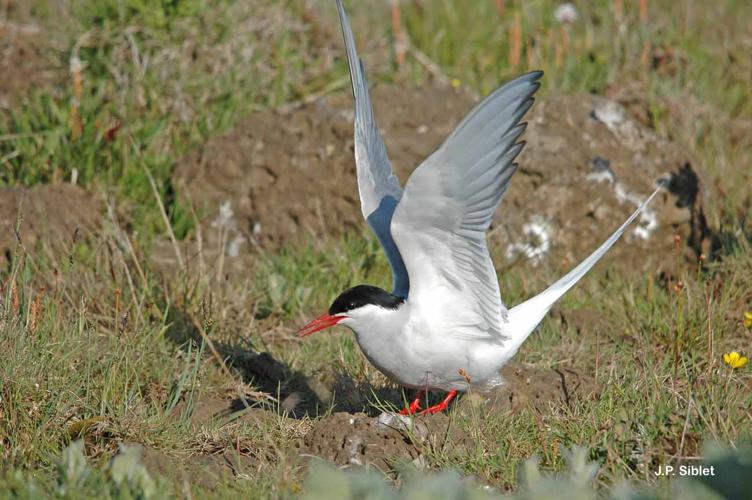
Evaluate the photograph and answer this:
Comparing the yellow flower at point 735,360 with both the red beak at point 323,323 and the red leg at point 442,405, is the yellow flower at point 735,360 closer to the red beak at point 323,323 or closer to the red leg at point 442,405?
the red leg at point 442,405

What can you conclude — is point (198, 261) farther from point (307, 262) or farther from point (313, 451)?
point (313, 451)

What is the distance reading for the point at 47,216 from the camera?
532 cm

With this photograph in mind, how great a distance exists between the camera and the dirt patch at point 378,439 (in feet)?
11.8

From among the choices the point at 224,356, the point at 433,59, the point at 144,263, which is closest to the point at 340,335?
the point at 224,356

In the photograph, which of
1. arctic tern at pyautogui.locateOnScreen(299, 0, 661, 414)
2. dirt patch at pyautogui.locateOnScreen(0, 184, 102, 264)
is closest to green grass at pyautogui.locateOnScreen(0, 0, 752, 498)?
dirt patch at pyautogui.locateOnScreen(0, 184, 102, 264)

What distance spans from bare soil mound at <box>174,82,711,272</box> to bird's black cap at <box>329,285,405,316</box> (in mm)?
1539

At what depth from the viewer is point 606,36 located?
24.2 ft

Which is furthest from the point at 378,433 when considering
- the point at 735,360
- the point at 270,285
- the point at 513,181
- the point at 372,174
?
the point at 513,181

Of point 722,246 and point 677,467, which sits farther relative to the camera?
point 722,246

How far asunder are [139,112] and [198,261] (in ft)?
4.36

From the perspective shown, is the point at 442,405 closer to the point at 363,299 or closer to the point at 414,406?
the point at 414,406

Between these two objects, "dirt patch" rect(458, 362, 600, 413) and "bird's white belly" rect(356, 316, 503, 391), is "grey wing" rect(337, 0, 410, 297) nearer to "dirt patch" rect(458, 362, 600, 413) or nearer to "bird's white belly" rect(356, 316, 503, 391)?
"bird's white belly" rect(356, 316, 503, 391)

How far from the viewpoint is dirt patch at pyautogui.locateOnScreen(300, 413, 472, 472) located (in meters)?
3.61

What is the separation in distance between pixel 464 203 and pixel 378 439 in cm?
84
